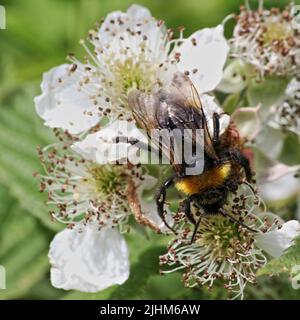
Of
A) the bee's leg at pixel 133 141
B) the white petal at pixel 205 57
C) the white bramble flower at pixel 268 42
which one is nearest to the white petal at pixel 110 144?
the bee's leg at pixel 133 141

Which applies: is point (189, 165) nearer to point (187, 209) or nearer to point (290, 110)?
point (187, 209)

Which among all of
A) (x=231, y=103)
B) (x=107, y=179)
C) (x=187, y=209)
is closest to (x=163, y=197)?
(x=187, y=209)

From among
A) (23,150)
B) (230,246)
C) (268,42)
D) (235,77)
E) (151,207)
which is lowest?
(230,246)

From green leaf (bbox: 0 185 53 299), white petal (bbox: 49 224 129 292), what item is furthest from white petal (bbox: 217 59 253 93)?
green leaf (bbox: 0 185 53 299)

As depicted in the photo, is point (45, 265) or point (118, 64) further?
point (45, 265)

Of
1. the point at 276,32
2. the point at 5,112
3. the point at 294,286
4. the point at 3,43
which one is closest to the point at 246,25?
the point at 276,32

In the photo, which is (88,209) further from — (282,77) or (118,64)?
(282,77)
